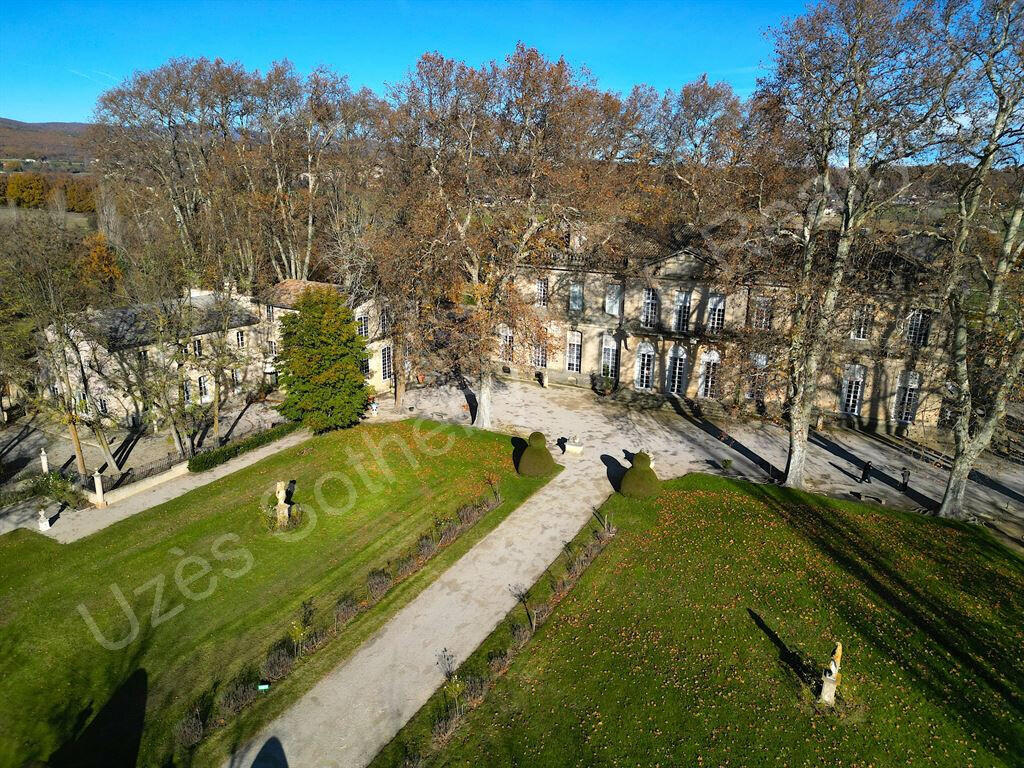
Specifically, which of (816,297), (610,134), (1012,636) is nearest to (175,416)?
(816,297)

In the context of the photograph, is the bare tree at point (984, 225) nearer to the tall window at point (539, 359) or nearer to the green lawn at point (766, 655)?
the green lawn at point (766, 655)

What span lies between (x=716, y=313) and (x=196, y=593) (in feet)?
102

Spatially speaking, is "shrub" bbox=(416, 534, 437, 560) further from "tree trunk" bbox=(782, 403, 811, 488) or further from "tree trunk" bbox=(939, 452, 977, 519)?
"tree trunk" bbox=(939, 452, 977, 519)

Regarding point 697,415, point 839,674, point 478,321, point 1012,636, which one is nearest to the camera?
point 839,674

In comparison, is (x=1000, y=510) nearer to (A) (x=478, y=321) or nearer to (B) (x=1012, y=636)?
(B) (x=1012, y=636)

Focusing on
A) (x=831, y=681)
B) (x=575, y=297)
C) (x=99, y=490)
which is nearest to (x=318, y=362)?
(x=99, y=490)

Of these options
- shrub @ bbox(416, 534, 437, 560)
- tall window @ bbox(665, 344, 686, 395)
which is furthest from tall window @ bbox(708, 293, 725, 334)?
shrub @ bbox(416, 534, 437, 560)

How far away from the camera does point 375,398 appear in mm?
38750

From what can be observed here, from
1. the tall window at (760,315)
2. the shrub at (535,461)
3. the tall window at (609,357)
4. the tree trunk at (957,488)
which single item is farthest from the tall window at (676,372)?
the tree trunk at (957,488)

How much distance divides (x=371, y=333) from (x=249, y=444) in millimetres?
11522

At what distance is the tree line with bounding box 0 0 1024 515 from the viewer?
71.4 ft

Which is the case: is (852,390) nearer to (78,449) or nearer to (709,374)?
(709,374)

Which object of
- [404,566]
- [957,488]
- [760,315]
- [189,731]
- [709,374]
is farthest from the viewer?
[709,374]

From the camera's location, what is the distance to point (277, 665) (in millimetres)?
16406
